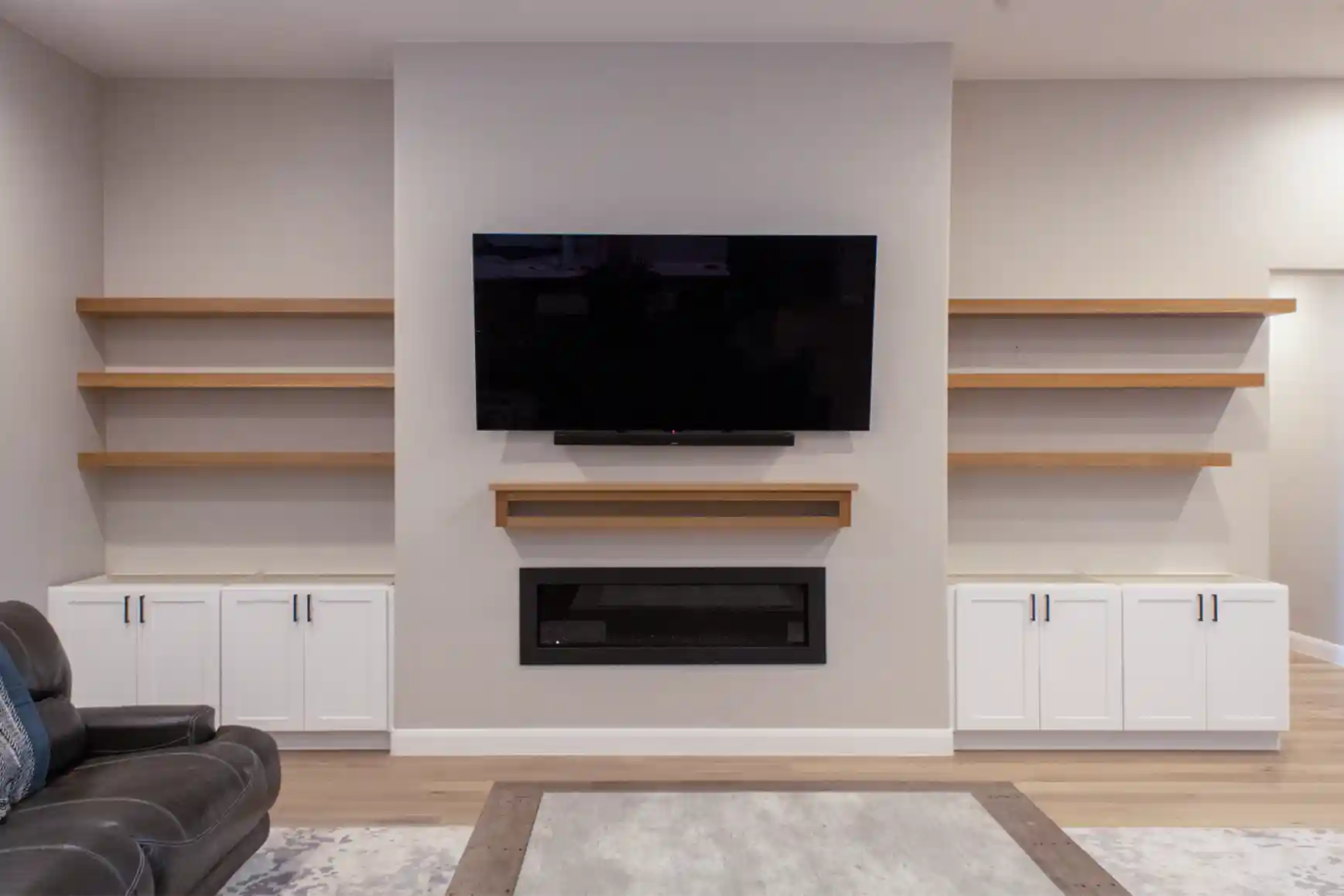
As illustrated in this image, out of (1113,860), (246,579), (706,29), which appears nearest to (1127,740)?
(1113,860)

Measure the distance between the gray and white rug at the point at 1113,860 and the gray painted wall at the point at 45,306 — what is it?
168cm

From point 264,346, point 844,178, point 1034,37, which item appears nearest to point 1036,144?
point 1034,37

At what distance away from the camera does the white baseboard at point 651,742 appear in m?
4.18

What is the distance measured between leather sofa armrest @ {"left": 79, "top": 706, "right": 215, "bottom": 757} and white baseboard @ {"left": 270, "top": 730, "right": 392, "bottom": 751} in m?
1.32

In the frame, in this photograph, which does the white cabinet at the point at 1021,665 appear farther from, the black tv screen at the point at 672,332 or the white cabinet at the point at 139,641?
the white cabinet at the point at 139,641

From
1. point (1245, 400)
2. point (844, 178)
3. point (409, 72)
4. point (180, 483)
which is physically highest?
point (409, 72)

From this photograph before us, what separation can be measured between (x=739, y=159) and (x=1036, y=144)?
4.73 feet

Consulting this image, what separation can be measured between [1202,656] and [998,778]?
1.07 m

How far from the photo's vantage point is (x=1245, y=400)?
462 centimetres

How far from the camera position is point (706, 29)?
13.0 feet

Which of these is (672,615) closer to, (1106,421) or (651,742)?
(651,742)

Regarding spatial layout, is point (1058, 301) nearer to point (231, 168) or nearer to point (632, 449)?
point (632, 449)

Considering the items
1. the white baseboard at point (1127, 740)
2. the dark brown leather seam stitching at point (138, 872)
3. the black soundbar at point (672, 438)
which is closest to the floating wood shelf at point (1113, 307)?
the black soundbar at point (672, 438)

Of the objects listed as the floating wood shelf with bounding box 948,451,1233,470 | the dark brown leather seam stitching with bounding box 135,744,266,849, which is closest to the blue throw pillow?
the dark brown leather seam stitching with bounding box 135,744,266,849
